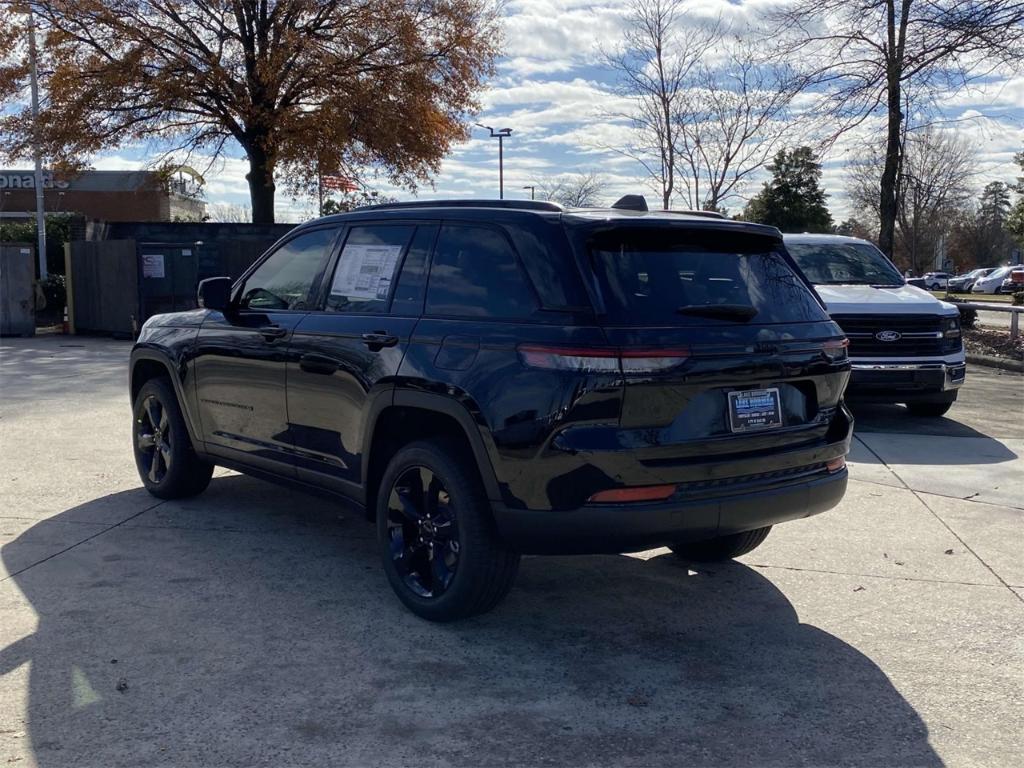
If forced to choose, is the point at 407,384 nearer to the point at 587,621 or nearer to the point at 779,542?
the point at 587,621

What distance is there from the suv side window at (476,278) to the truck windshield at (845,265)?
7.01 m

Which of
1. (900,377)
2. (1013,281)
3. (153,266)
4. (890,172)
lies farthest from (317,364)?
(1013,281)

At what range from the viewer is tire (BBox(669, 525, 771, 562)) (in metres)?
5.33

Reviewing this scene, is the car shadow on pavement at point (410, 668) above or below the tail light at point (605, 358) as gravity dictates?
below

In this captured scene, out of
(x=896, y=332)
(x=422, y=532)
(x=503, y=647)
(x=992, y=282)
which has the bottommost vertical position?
(x=503, y=647)

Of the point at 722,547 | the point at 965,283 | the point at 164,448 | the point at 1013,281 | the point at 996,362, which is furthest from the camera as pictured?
the point at 965,283

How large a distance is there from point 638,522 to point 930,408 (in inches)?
298

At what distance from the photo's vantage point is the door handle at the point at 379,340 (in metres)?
4.69

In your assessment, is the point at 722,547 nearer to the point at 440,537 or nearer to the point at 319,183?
the point at 440,537

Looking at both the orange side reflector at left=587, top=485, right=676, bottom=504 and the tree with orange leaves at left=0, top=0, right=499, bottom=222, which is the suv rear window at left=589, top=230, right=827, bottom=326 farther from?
the tree with orange leaves at left=0, top=0, right=499, bottom=222

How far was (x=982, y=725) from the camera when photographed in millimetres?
3680

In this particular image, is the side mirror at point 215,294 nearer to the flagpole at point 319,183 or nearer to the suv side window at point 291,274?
the suv side window at point 291,274

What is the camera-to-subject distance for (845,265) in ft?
37.0

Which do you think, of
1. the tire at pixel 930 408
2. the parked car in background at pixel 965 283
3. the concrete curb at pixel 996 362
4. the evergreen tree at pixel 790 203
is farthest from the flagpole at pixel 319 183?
the parked car in background at pixel 965 283
